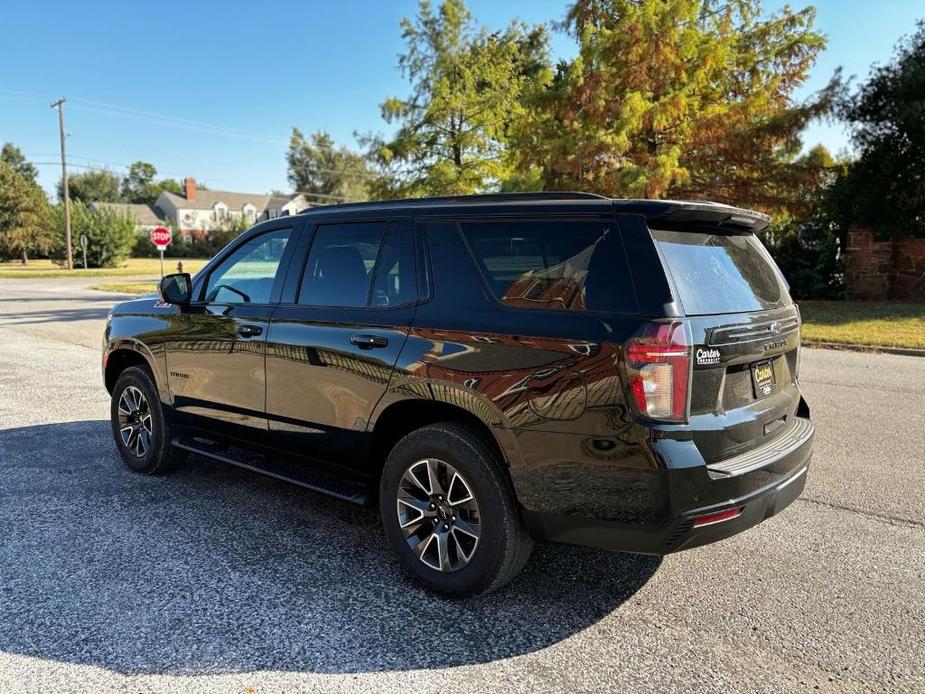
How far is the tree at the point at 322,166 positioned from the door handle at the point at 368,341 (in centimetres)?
8911

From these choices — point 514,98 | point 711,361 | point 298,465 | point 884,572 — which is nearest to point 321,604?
point 298,465

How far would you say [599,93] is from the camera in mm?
14641

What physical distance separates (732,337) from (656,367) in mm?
476

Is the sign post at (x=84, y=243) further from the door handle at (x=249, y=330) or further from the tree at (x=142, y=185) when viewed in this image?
the tree at (x=142, y=185)

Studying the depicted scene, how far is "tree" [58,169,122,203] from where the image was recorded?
93938mm

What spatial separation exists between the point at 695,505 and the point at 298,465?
228 cm

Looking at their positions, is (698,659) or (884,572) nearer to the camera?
(698,659)

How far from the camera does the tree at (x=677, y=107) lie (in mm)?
14477

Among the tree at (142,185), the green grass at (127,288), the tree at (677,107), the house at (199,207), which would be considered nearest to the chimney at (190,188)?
the house at (199,207)

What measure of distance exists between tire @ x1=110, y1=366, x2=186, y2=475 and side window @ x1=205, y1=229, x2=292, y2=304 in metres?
0.95

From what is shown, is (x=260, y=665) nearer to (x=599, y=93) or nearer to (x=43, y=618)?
(x=43, y=618)

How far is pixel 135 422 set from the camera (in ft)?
16.7

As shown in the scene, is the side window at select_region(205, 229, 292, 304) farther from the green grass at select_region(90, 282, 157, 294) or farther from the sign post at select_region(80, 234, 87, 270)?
the sign post at select_region(80, 234, 87, 270)

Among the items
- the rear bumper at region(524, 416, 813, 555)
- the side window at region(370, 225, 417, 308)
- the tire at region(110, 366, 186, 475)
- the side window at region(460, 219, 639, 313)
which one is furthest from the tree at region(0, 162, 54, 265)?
the rear bumper at region(524, 416, 813, 555)
